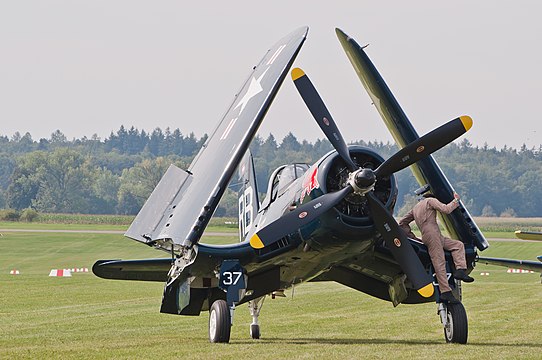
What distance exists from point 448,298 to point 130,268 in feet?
17.8

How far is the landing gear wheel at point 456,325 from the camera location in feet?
52.7

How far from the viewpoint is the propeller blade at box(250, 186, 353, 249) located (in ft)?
50.2

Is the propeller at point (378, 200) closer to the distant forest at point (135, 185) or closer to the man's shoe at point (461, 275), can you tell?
the man's shoe at point (461, 275)

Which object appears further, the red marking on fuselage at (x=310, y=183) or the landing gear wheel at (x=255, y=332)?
the landing gear wheel at (x=255, y=332)

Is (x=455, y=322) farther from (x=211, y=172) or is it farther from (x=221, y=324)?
(x=211, y=172)

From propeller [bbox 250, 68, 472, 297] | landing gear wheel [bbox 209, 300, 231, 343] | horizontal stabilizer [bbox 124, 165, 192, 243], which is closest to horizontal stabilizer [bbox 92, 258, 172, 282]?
horizontal stabilizer [bbox 124, 165, 192, 243]

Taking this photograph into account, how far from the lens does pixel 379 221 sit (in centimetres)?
1542

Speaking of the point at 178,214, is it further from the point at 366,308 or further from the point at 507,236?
the point at 507,236

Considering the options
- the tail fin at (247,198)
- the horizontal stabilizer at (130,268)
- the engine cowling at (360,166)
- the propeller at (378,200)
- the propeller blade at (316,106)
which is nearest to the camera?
the propeller at (378,200)

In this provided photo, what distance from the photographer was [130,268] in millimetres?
18562

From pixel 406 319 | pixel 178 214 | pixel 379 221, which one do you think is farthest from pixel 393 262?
pixel 406 319

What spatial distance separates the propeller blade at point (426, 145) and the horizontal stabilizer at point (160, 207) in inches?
124

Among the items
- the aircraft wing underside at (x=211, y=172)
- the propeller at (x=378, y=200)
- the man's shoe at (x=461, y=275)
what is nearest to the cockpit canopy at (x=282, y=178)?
the aircraft wing underside at (x=211, y=172)

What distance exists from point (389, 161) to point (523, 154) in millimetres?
160300
